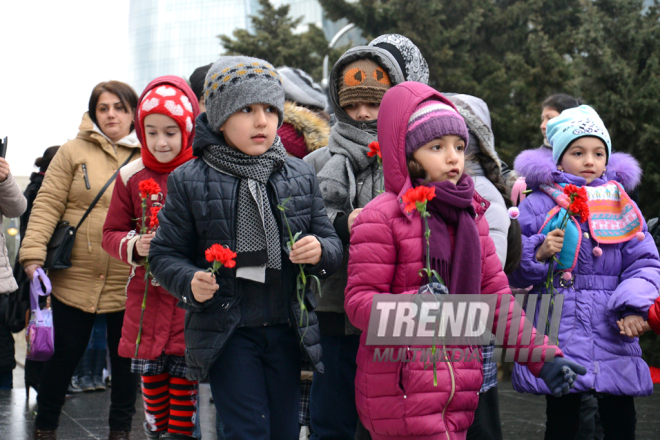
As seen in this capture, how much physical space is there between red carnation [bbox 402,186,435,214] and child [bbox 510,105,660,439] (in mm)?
1553

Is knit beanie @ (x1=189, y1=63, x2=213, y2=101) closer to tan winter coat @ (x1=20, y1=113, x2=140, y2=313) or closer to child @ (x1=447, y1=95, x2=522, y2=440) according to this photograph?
tan winter coat @ (x1=20, y1=113, x2=140, y2=313)

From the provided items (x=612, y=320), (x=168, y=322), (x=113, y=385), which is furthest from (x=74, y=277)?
→ (x=612, y=320)

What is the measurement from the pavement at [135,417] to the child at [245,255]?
7.82 feet

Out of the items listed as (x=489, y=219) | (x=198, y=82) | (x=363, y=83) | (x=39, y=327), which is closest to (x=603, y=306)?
(x=489, y=219)

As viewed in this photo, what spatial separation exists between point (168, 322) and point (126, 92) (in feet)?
6.68

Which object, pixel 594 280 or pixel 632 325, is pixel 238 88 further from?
pixel 632 325

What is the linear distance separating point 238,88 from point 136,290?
1543 millimetres

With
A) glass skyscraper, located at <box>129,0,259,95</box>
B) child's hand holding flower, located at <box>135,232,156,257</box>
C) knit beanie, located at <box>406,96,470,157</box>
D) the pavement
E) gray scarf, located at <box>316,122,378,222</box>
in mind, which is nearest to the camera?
knit beanie, located at <box>406,96,470,157</box>

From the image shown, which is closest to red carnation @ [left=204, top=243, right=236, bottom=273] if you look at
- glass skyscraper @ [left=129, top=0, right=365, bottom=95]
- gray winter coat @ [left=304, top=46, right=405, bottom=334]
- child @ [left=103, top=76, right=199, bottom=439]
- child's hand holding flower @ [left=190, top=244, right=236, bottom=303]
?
child's hand holding flower @ [left=190, top=244, right=236, bottom=303]

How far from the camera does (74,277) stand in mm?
5324

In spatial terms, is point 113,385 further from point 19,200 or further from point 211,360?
point 211,360

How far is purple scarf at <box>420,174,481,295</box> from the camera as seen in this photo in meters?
3.07

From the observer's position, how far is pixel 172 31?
286ft

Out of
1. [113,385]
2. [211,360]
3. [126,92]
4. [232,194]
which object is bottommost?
[113,385]
